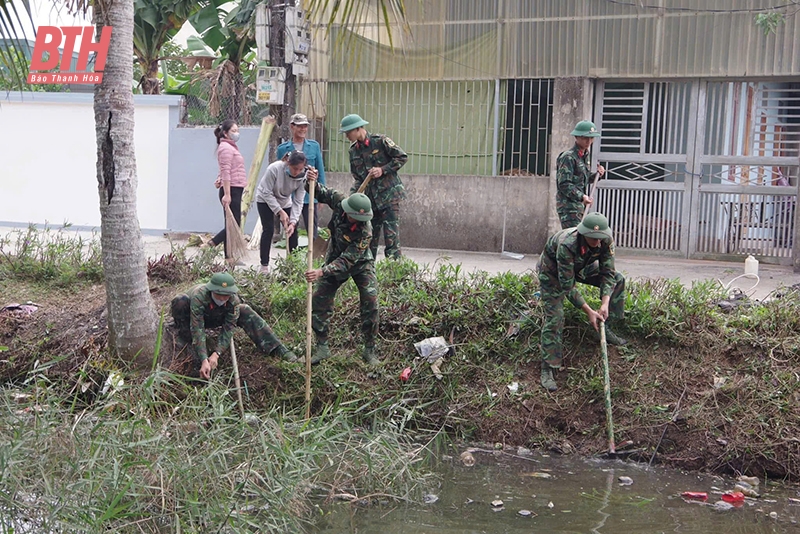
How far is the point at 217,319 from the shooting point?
297 inches

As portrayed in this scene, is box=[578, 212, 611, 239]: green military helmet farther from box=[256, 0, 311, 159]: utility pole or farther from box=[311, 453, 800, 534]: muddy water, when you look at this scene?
box=[256, 0, 311, 159]: utility pole

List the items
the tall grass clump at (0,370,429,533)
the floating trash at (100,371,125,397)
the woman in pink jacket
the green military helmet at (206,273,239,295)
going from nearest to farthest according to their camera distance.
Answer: the tall grass clump at (0,370,429,533), the floating trash at (100,371,125,397), the green military helmet at (206,273,239,295), the woman in pink jacket

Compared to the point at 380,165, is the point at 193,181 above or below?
below

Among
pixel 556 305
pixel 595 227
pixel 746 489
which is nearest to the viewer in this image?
pixel 746 489

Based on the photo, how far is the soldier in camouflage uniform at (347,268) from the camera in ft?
24.0

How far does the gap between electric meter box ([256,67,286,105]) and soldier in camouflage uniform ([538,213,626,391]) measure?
6090mm

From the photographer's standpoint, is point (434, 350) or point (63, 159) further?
point (63, 159)

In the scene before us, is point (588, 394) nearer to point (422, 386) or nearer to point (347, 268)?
point (422, 386)

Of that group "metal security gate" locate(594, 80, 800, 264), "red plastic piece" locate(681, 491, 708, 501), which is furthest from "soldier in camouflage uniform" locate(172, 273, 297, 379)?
"metal security gate" locate(594, 80, 800, 264)

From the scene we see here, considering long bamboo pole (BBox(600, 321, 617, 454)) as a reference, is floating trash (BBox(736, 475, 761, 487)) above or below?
below

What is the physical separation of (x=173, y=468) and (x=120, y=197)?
2923 millimetres

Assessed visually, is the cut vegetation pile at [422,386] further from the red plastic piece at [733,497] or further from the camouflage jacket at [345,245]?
the camouflage jacket at [345,245]

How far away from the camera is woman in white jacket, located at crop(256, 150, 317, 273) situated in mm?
9383

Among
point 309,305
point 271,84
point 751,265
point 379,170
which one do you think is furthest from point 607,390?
point 271,84
